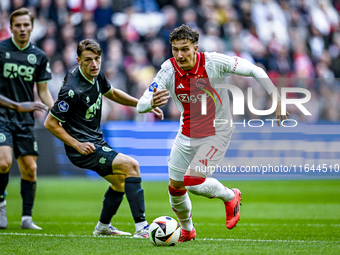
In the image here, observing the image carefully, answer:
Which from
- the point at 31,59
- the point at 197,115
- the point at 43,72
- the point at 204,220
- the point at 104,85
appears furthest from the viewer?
the point at 204,220

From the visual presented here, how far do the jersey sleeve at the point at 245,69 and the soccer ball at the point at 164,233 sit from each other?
1.78 m

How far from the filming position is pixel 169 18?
660 inches

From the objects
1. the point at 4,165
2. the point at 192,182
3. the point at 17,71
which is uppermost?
the point at 17,71

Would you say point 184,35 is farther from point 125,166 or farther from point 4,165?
point 4,165

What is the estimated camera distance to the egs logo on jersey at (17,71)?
7.86 m

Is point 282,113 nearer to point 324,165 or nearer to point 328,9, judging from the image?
point 324,165

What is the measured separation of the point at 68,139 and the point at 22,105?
1.07 metres

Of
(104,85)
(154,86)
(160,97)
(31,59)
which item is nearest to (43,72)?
(31,59)

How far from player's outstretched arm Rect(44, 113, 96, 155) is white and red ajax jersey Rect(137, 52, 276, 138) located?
1098mm

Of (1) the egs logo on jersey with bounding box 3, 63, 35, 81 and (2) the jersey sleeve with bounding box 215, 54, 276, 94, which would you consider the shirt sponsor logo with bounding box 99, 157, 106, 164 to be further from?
(1) the egs logo on jersey with bounding box 3, 63, 35, 81

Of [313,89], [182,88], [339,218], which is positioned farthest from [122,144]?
[182,88]

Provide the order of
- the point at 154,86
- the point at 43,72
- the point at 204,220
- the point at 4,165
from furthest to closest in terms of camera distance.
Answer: the point at 204,220 → the point at 43,72 → the point at 4,165 → the point at 154,86

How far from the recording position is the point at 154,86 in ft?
20.6

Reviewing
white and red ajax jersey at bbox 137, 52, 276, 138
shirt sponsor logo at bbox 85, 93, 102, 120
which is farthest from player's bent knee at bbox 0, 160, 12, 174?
white and red ajax jersey at bbox 137, 52, 276, 138
